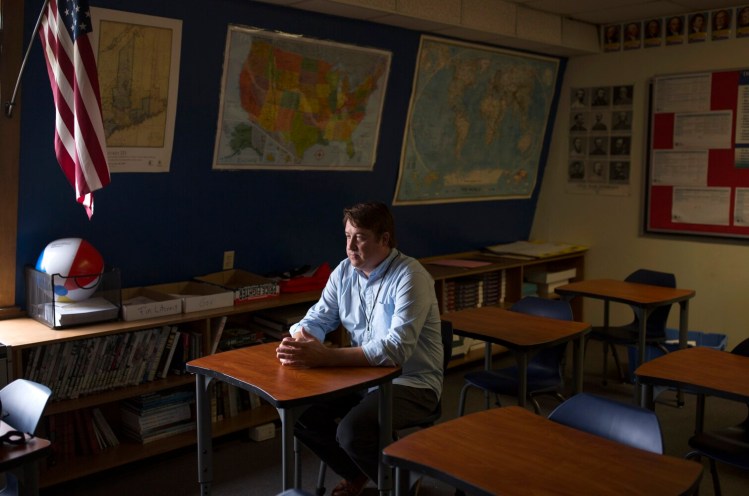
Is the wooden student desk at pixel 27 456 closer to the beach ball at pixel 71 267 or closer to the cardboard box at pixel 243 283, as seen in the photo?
the beach ball at pixel 71 267

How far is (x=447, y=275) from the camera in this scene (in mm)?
5168

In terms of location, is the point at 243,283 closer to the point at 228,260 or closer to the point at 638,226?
the point at 228,260

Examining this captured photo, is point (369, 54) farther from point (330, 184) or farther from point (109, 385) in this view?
point (109, 385)

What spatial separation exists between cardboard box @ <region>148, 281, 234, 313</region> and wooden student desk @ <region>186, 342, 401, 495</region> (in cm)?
85

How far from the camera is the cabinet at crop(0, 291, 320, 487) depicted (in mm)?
3344

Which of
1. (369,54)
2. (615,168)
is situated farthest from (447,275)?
(615,168)

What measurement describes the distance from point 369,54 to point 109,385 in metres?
2.44

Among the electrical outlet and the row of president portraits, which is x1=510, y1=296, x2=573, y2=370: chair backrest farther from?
the row of president portraits

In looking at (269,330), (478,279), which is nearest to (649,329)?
(478,279)

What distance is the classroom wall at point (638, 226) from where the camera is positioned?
5.60 m

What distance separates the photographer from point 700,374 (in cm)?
303

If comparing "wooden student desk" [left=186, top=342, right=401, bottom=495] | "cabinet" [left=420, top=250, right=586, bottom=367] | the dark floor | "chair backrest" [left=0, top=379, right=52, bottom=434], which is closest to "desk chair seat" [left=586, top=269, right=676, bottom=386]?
the dark floor

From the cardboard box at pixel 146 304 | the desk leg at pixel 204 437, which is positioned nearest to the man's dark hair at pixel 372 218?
the desk leg at pixel 204 437

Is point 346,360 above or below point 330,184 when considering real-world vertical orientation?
below
